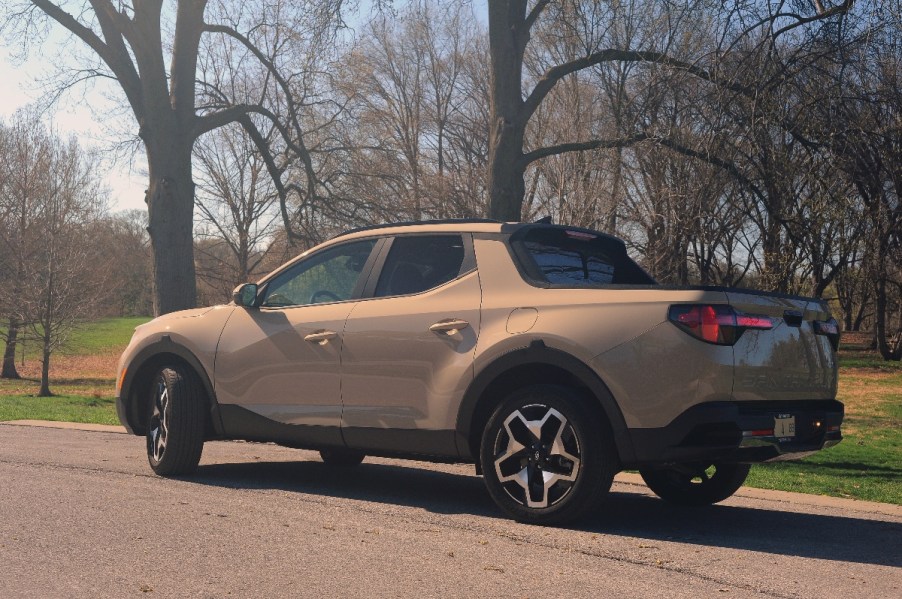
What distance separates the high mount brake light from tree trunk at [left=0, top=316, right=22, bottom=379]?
115ft

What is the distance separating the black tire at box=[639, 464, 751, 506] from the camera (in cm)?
726

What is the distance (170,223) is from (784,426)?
12.5m

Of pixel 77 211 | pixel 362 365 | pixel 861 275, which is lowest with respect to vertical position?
pixel 362 365

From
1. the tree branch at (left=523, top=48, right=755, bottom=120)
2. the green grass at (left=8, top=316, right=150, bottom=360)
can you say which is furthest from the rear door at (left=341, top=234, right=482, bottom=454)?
the green grass at (left=8, top=316, right=150, bottom=360)

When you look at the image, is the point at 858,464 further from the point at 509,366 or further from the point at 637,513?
the point at 509,366

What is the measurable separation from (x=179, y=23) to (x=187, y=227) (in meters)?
3.41

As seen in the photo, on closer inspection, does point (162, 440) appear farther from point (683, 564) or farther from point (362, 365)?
point (683, 564)

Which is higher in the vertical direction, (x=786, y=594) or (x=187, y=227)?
(x=187, y=227)

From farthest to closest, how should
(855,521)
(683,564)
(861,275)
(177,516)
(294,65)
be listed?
(294,65)
(861,275)
(855,521)
(177,516)
(683,564)

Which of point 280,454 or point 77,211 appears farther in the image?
point 77,211

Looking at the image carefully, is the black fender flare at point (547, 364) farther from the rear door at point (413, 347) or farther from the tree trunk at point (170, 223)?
the tree trunk at point (170, 223)

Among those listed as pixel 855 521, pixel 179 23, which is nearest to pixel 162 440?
pixel 855 521

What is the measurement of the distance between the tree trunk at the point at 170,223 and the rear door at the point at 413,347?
10.1 metres

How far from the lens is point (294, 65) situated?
21844 millimetres
